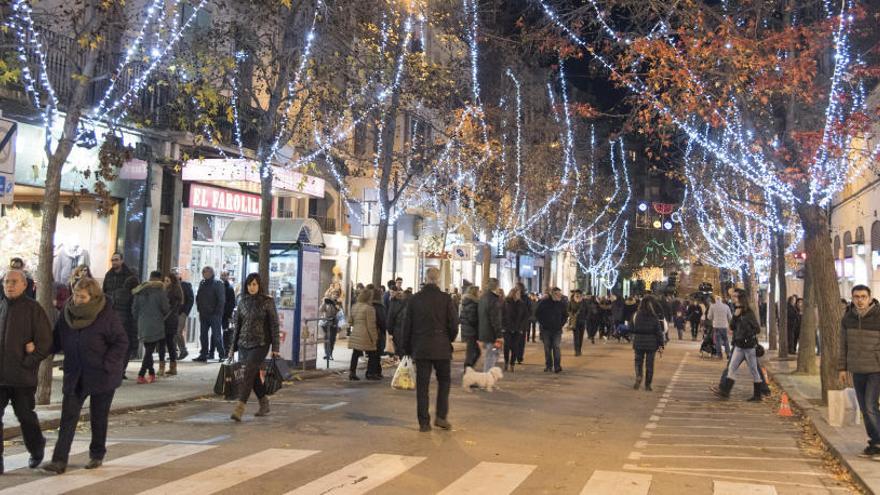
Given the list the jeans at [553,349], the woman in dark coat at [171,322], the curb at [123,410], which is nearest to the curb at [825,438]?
the jeans at [553,349]

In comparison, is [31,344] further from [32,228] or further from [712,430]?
[32,228]

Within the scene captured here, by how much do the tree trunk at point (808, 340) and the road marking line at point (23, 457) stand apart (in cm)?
1598

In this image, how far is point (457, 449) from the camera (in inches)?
363

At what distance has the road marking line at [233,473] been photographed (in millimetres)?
7051

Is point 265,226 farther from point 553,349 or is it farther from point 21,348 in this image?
point 21,348

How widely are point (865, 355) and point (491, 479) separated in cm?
446

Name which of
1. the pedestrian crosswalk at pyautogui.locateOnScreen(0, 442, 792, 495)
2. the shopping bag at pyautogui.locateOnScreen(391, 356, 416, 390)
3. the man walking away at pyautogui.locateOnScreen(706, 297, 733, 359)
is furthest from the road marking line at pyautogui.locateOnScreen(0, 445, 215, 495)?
the man walking away at pyautogui.locateOnScreen(706, 297, 733, 359)

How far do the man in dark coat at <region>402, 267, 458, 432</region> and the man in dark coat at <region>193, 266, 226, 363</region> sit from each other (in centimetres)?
922

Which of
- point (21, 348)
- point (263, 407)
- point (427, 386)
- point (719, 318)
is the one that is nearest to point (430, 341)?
point (427, 386)

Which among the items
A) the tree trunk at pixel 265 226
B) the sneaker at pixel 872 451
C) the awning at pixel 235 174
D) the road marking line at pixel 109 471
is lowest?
the road marking line at pixel 109 471

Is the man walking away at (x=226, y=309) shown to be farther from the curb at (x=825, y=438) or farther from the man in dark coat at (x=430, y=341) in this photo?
the curb at (x=825, y=438)

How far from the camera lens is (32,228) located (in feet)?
57.9

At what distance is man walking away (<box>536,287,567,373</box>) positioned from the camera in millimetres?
19516

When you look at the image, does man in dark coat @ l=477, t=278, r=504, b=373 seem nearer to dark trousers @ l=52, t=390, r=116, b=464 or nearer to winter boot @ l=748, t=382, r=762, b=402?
winter boot @ l=748, t=382, r=762, b=402
